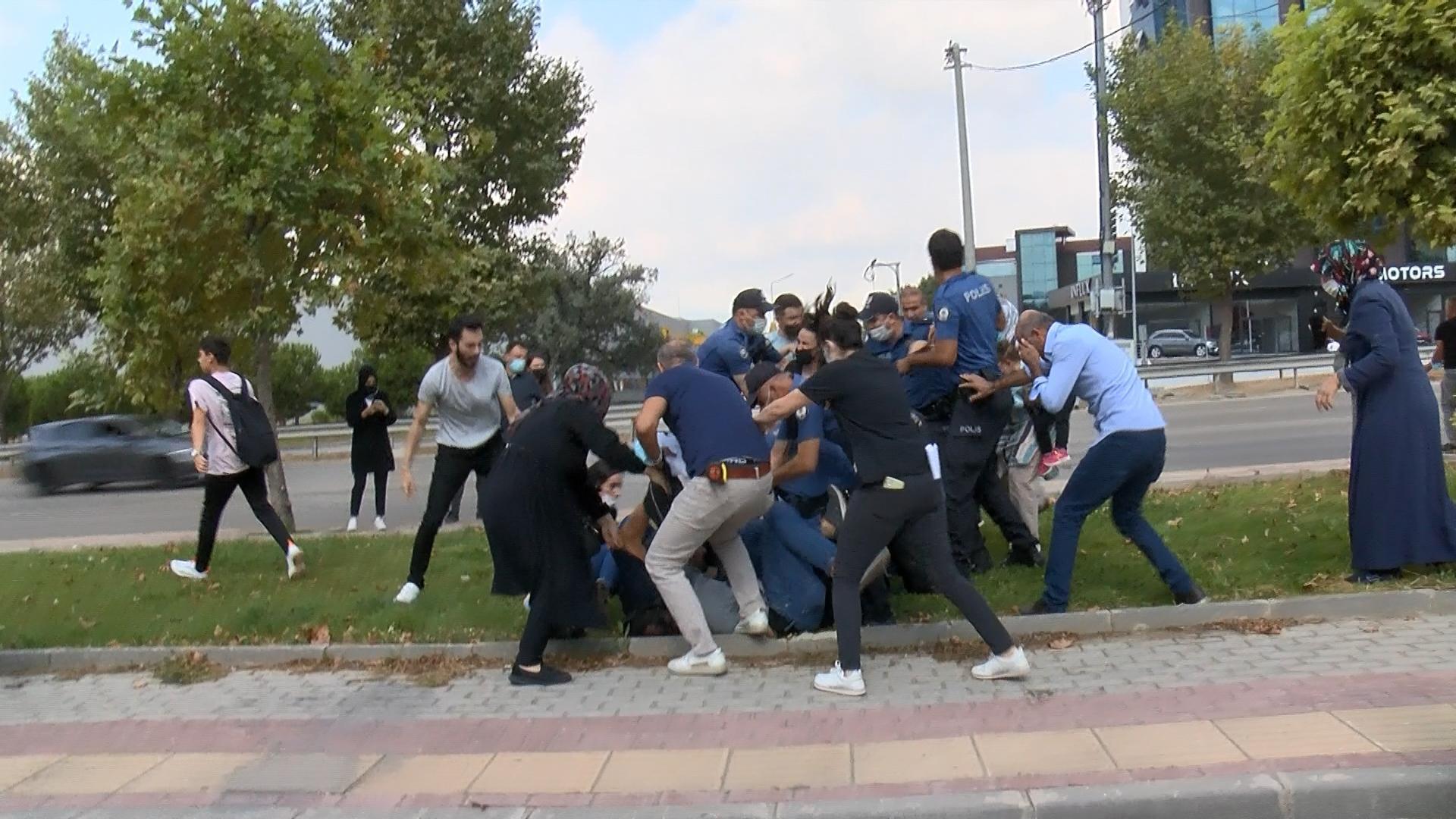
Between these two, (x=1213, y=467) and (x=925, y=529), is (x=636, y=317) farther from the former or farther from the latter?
(x=925, y=529)

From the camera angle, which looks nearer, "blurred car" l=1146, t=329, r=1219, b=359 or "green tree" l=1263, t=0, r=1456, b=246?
"green tree" l=1263, t=0, r=1456, b=246

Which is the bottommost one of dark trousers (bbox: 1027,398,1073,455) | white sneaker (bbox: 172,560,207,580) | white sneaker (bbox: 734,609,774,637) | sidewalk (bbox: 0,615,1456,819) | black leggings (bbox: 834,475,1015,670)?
sidewalk (bbox: 0,615,1456,819)

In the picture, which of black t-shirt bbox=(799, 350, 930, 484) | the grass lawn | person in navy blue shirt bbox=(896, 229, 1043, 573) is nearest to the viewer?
black t-shirt bbox=(799, 350, 930, 484)

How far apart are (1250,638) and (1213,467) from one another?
7649 millimetres

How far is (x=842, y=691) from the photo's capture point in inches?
235

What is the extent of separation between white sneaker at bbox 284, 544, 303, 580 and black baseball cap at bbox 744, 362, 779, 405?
3541 millimetres

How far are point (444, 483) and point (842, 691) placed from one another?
3.48 m

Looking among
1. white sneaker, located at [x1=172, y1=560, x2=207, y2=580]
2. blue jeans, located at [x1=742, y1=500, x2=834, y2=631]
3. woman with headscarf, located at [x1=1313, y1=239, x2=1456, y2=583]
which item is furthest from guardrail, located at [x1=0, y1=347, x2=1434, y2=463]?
woman with headscarf, located at [x1=1313, y1=239, x2=1456, y2=583]

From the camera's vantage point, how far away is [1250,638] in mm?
6449

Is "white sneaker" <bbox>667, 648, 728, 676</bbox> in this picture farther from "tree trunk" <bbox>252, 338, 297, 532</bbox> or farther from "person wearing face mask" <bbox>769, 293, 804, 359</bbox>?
"tree trunk" <bbox>252, 338, 297, 532</bbox>

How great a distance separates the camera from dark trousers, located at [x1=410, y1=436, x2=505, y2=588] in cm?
806

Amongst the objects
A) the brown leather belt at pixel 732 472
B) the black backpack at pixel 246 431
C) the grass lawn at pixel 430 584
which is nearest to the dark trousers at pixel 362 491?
the grass lawn at pixel 430 584

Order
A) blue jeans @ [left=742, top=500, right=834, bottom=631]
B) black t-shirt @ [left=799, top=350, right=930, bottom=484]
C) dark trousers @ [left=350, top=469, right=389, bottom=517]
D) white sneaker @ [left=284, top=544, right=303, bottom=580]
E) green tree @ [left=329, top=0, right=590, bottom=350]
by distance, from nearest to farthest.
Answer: black t-shirt @ [left=799, top=350, right=930, bottom=484] < blue jeans @ [left=742, top=500, right=834, bottom=631] < white sneaker @ [left=284, top=544, right=303, bottom=580] < dark trousers @ [left=350, top=469, right=389, bottom=517] < green tree @ [left=329, top=0, right=590, bottom=350]

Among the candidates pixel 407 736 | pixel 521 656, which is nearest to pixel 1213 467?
pixel 521 656
